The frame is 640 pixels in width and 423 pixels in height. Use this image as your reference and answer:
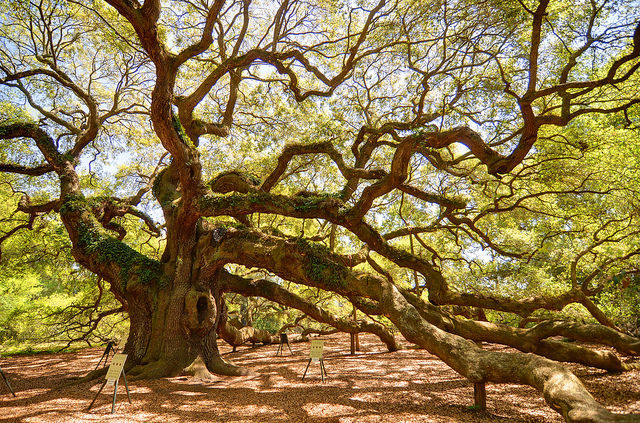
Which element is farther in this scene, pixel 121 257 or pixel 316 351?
pixel 121 257

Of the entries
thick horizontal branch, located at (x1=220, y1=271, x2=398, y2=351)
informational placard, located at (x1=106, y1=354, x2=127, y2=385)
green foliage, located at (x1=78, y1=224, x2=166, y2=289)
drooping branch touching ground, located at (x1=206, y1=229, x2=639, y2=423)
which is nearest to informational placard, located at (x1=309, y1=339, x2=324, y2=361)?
drooping branch touching ground, located at (x1=206, y1=229, x2=639, y2=423)

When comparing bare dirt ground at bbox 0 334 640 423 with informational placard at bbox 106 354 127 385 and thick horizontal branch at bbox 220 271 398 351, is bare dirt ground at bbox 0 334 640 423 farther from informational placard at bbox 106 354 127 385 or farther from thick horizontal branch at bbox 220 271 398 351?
thick horizontal branch at bbox 220 271 398 351

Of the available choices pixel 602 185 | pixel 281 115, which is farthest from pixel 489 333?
pixel 281 115

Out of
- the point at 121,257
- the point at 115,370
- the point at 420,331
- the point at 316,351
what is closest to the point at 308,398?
the point at 316,351

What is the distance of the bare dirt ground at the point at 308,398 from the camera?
4027mm

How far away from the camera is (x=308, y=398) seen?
5020mm

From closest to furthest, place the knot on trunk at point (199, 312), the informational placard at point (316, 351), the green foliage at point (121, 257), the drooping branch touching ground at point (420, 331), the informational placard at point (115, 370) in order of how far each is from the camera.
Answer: the drooping branch touching ground at point (420, 331)
the informational placard at point (115, 370)
the informational placard at point (316, 351)
the knot on trunk at point (199, 312)
the green foliage at point (121, 257)

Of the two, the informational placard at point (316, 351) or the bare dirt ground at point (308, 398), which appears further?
the informational placard at point (316, 351)

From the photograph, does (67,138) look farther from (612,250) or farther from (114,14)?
(612,250)

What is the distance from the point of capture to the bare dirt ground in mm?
4027

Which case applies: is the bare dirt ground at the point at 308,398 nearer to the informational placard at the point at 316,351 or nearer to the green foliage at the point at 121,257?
the informational placard at the point at 316,351

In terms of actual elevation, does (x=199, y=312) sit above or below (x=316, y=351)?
above

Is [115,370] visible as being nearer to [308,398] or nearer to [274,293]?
[308,398]

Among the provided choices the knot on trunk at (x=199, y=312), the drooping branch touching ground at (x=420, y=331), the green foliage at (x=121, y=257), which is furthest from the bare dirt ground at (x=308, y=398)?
the green foliage at (x=121, y=257)
